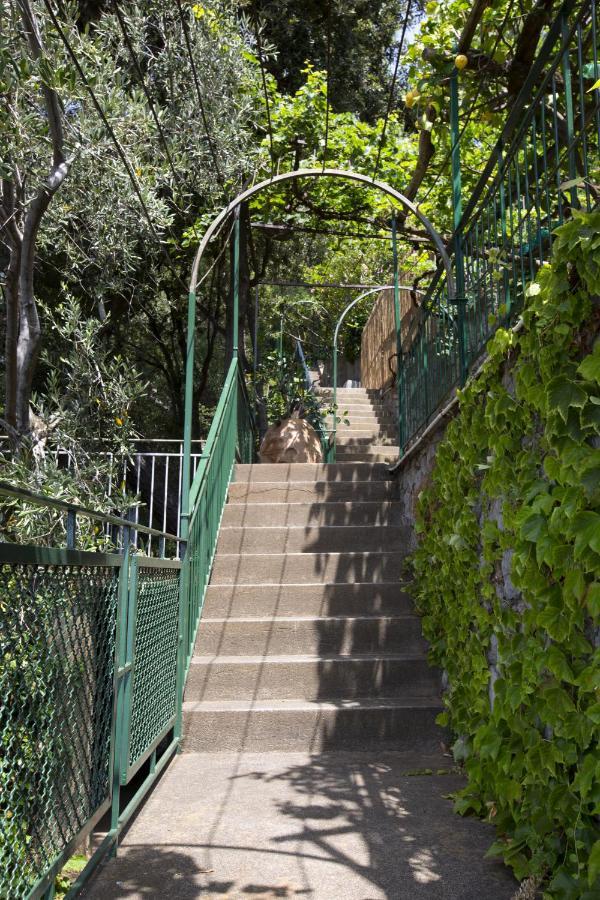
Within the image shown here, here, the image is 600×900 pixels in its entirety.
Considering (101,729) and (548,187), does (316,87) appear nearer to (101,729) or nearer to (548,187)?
(548,187)

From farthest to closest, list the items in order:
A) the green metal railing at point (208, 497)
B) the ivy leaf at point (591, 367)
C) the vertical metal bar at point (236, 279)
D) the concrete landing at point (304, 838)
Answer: the vertical metal bar at point (236, 279) < the green metal railing at point (208, 497) < the concrete landing at point (304, 838) < the ivy leaf at point (591, 367)

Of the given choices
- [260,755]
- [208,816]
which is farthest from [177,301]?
[208,816]

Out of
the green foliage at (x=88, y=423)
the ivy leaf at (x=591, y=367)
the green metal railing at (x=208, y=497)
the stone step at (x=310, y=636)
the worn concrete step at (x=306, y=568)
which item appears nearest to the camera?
the ivy leaf at (x=591, y=367)

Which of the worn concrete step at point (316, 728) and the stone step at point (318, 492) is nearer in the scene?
the worn concrete step at point (316, 728)

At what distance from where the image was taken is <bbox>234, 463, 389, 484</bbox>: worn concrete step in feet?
22.6

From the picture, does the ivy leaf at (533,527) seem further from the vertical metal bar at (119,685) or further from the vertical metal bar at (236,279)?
the vertical metal bar at (236,279)

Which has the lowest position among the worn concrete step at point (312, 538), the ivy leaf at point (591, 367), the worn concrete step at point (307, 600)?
the worn concrete step at point (307, 600)

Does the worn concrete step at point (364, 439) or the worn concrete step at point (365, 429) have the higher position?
the worn concrete step at point (365, 429)

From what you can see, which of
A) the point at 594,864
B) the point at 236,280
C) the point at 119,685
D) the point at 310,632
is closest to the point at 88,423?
the point at 236,280

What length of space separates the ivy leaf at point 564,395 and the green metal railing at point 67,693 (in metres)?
1.31

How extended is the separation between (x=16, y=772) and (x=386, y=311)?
41.3 feet

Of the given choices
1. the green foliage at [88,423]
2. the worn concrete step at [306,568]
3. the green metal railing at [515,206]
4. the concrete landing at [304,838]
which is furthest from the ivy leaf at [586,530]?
the green foliage at [88,423]

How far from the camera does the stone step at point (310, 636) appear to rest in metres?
4.87

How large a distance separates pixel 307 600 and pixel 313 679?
2.58ft
